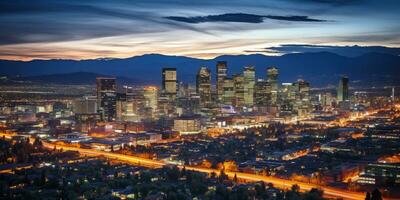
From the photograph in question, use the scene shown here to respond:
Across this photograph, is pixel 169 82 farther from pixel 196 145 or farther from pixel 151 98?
pixel 196 145

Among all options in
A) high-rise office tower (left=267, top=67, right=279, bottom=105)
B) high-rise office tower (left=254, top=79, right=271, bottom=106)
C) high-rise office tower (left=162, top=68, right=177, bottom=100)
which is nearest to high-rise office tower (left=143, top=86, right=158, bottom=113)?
high-rise office tower (left=162, top=68, right=177, bottom=100)

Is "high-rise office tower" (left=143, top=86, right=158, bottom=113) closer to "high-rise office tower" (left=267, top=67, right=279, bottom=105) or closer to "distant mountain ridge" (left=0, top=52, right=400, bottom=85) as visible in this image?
"high-rise office tower" (left=267, top=67, right=279, bottom=105)

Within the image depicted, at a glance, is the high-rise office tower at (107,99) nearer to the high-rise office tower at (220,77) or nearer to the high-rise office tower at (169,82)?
the high-rise office tower at (169,82)

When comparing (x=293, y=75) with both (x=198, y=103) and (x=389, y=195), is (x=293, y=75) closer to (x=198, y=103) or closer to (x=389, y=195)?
(x=198, y=103)

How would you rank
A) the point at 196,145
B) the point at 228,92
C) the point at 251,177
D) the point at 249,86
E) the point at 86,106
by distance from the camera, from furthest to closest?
1. the point at 249,86
2. the point at 228,92
3. the point at 86,106
4. the point at 196,145
5. the point at 251,177

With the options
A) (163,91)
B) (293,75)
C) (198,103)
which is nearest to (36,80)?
(163,91)

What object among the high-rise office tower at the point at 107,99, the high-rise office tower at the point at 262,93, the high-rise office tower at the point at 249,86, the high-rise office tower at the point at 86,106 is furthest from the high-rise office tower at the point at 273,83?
the high-rise office tower at the point at 86,106

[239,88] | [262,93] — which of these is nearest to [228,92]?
[239,88]
